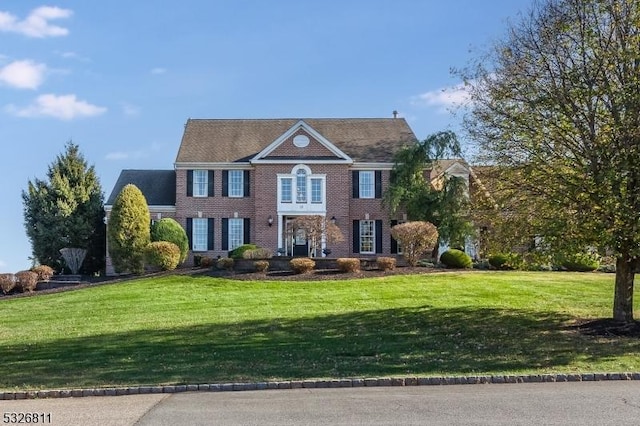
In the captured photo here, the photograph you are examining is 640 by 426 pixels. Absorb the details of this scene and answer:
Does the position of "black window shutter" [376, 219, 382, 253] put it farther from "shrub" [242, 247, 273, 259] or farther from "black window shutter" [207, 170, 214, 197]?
"black window shutter" [207, 170, 214, 197]

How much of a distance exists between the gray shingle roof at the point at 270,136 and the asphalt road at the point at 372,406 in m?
25.9

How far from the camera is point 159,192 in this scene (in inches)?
1484

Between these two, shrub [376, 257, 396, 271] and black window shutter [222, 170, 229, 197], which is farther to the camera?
black window shutter [222, 170, 229, 197]

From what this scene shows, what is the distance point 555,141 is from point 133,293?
15676 mm

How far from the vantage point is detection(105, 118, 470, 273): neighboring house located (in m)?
35.4

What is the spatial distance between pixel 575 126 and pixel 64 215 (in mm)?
28738

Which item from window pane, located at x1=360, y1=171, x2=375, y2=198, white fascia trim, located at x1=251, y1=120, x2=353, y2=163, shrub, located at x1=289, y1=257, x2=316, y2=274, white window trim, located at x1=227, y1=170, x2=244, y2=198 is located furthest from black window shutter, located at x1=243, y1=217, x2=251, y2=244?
shrub, located at x1=289, y1=257, x2=316, y2=274

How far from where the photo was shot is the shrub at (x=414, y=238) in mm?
28281

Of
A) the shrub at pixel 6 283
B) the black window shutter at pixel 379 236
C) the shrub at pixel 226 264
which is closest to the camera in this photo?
the shrub at pixel 6 283

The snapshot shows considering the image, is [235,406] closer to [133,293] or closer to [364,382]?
[364,382]

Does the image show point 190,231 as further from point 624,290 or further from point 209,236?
point 624,290

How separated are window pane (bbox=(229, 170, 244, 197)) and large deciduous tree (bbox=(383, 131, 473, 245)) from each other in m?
7.77

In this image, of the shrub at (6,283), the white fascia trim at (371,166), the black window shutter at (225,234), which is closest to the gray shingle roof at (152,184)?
the black window shutter at (225,234)

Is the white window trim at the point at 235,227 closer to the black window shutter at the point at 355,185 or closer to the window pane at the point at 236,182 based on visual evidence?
the window pane at the point at 236,182
